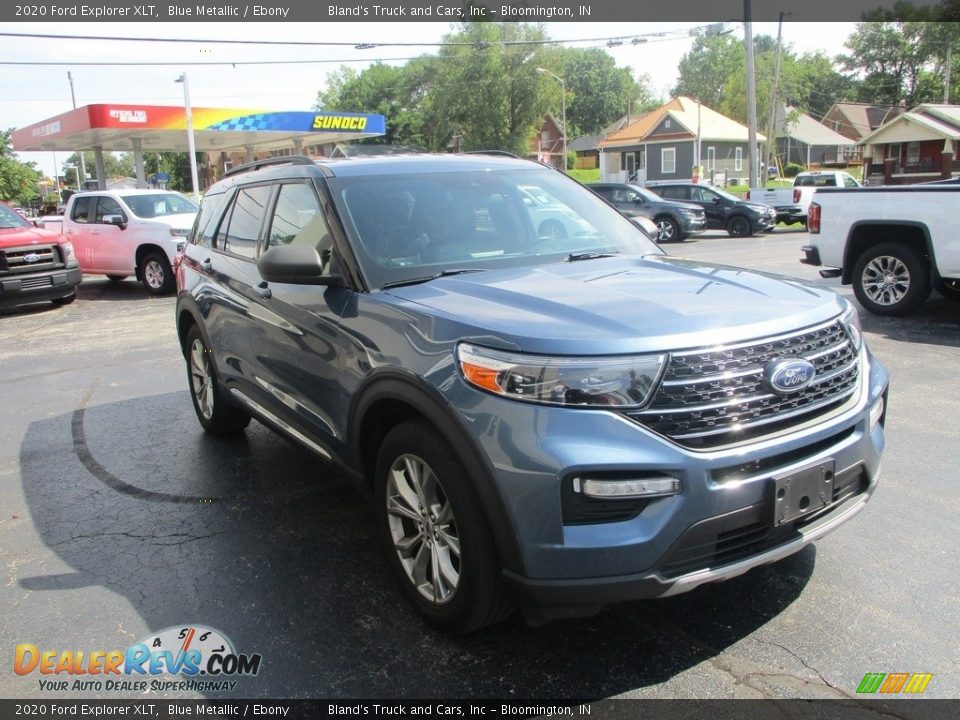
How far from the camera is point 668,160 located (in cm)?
5547

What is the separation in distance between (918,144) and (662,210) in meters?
33.4

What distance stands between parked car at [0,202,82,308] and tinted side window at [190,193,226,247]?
8.49 metres

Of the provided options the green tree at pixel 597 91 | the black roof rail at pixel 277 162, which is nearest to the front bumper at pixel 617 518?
the black roof rail at pixel 277 162

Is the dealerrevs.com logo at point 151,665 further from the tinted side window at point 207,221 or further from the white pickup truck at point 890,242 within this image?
the white pickup truck at point 890,242

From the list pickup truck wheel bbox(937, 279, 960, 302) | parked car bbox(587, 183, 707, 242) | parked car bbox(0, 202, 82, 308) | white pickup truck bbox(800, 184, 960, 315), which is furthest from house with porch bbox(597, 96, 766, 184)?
white pickup truck bbox(800, 184, 960, 315)

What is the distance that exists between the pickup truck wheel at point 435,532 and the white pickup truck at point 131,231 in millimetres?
11864

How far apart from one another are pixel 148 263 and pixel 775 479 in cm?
1389

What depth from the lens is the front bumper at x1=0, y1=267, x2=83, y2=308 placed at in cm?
1251

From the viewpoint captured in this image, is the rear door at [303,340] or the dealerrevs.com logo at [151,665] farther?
the rear door at [303,340]

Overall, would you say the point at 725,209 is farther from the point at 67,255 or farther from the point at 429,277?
the point at 429,277

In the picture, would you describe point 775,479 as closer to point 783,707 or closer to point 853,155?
point 783,707

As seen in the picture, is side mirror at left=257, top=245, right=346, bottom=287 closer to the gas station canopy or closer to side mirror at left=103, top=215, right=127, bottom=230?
side mirror at left=103, top=215, right=127, bottom=230

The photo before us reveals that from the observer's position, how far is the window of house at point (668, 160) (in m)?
55.2

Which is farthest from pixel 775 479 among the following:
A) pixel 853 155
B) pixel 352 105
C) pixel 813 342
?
pixel 352 105
